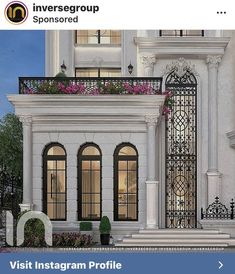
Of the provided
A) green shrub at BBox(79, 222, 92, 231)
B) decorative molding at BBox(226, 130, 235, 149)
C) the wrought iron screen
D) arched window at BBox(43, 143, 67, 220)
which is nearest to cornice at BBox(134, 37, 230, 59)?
the wrought iron screen

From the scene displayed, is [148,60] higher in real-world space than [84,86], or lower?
higher

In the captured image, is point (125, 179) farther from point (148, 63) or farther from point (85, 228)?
point (148, 63)

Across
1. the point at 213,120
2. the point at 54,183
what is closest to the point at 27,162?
the point at 54,183

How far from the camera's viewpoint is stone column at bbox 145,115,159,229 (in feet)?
55.3

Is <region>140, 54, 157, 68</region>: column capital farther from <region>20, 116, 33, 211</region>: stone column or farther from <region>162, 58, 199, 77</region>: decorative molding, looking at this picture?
<region>20, 116, 33, 211</region>: stone column

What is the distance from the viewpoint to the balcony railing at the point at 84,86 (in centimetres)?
1714

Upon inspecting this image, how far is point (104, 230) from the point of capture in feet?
54.2

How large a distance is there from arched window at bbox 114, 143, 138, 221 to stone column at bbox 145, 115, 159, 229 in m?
0.52

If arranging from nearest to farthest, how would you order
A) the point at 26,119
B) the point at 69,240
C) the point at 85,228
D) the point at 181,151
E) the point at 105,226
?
the point at 69,240 → the point at 105,226 → the point at 85,228 → the point at 26,119 → the point at 181,151
